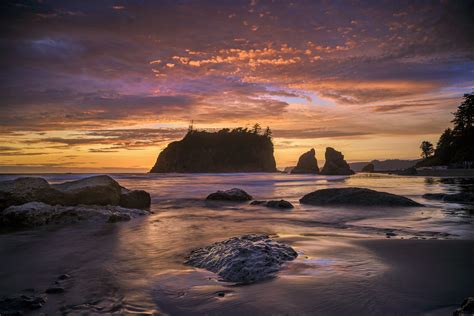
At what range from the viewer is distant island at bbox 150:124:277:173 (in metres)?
101

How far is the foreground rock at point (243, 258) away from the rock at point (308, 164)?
252 feet

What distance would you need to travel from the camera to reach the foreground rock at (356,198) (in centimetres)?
1080

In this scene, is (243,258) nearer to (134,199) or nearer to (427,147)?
(134,199)

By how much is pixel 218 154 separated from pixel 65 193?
9655cm

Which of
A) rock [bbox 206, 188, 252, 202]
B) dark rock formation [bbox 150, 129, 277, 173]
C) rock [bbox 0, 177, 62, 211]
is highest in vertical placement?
dark rock formation [bbox 150, 129, 277, 173]

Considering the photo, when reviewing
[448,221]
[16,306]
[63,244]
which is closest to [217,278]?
[16,306]

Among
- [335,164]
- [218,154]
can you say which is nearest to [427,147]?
[335,164]

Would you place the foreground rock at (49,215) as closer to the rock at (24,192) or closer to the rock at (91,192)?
the rock at (24,192)

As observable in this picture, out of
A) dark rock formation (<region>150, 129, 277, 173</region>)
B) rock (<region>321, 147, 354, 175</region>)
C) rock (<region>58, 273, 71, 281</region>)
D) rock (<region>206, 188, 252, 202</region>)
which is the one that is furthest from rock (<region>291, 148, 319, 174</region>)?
rock (<region>58, 273, 71, 281</region>)

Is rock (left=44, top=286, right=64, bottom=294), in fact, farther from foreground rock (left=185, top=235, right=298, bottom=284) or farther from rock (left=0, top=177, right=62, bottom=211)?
rock (left=0, top=177, right=62, bottom=211)

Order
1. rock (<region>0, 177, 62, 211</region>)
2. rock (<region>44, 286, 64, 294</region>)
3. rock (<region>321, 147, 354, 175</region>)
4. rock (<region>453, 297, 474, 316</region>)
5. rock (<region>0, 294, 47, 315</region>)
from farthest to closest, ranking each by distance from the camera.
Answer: rock (<region>321, 147, 354, 175</region>)
rock (<region>0, 177, 62, 211</region>)
rock (<region>44, 286, 64, 294</region>)
rock (<region>0, 294, 47, 315</region>)
rock (<region>453, 297, 474, 316</region>)

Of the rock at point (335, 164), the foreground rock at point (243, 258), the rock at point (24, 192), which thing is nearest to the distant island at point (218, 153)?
the rock at point (335, 164)

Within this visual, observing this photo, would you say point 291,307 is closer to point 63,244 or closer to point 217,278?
point 217,278

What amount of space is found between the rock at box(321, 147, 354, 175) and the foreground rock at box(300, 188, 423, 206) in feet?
184
